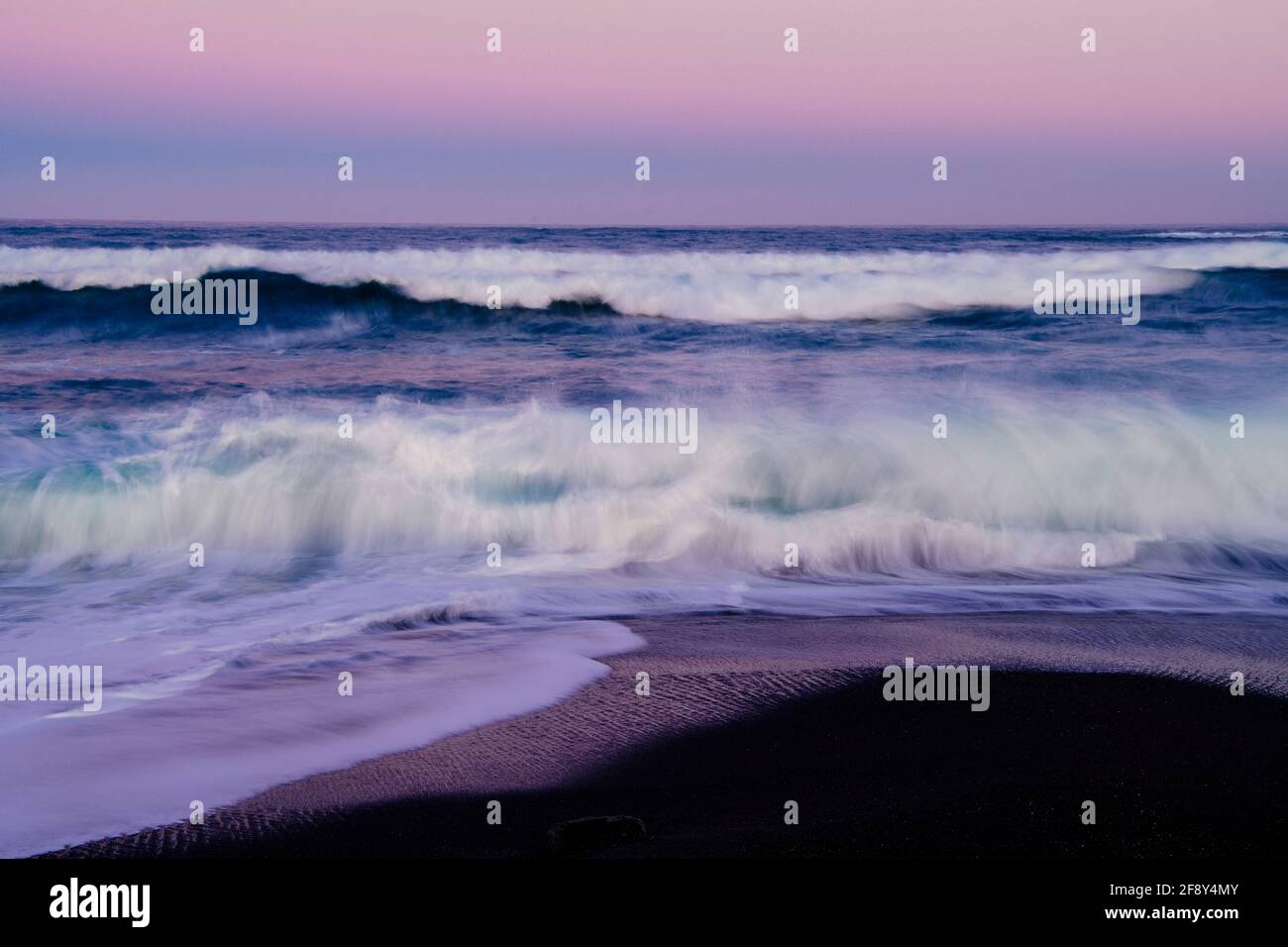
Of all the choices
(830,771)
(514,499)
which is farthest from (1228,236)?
(830,771)

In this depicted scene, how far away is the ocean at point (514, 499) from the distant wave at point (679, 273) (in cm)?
54

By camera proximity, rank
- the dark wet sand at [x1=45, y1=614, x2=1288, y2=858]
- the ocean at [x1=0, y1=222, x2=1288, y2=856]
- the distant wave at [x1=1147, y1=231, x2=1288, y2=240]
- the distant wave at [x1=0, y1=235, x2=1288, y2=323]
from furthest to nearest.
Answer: the distant wave at [x1=1147, y1=231, x2=1288, y2=240], the distant wave at [x1=0, y1=235, x2=1288, y2=323], the ocean at [x1=0, y1=222, x2=1288, y2=856], the dark wet sand at [x1=45, y1=614, x2=1288, y2=858]

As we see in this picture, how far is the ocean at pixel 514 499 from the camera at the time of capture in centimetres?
468

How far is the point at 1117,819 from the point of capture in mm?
3525

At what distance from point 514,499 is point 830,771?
4734 mm

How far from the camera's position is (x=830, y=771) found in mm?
3924

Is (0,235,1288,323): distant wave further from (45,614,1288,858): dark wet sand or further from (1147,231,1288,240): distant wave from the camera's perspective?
(45,614,1288,858): dark wet sand

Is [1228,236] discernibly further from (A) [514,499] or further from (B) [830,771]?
(B) [830,771]

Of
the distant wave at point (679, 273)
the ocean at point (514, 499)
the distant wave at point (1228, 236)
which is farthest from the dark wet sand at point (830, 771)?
the distant wave at point (1228, 236)

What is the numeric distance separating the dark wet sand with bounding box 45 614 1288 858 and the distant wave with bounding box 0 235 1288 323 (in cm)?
1203

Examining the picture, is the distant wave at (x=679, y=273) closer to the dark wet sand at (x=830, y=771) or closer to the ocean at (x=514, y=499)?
the ocean at (x=514, y=499)

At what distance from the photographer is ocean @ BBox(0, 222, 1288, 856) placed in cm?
468

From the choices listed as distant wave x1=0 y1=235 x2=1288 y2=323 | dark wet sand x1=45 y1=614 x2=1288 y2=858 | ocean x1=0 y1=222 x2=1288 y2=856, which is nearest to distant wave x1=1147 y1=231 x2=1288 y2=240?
distant wave x1=0 y1=235 x2=1288 y2=323
